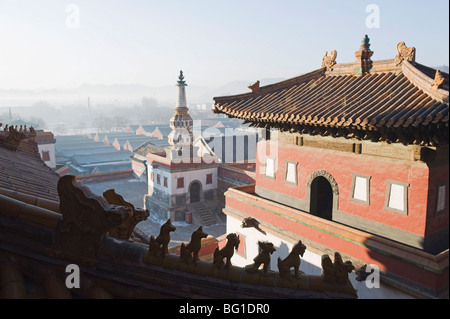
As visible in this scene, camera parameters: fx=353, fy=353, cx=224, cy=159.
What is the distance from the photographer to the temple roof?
293 inches

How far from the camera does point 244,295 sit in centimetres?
352

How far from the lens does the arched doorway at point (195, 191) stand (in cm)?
2866

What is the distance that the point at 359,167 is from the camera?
30.7 ft

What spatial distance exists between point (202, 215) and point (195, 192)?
218 cm

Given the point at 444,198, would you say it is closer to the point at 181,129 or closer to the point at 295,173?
the point at 295,173

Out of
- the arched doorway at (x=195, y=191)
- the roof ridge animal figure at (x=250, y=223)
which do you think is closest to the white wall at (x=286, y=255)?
the roof ridge animal figure at (x=250, y=223)

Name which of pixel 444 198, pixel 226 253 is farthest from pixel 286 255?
pixel 226 253

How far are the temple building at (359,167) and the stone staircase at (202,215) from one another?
1465 centimetres

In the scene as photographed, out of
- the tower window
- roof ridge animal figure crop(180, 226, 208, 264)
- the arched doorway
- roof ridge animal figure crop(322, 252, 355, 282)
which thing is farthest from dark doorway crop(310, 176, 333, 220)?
the arched doorway

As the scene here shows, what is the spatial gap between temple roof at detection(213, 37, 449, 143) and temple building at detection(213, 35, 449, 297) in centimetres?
3

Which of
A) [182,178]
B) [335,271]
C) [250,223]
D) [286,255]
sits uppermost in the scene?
[335,271]

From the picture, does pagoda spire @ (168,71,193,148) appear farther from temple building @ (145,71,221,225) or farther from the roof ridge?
the roof ridge

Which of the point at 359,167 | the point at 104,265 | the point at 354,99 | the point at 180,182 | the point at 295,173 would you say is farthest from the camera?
the point at 180,182

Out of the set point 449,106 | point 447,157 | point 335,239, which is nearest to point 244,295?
point 449,106
